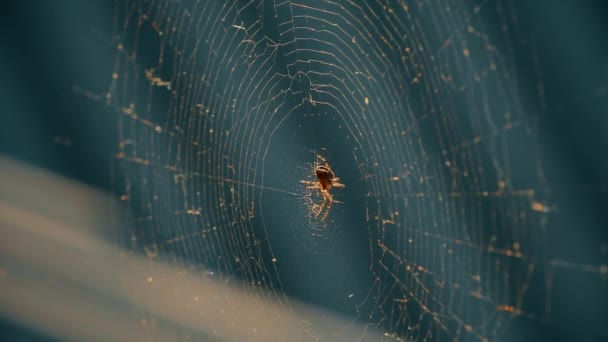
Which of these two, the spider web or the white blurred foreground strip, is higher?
the spider web

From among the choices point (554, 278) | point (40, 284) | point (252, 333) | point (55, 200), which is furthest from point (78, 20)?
point (554, 278)

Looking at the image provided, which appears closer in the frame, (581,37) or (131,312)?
(581,37)

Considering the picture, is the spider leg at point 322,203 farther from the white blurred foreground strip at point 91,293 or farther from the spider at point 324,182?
the white blurred foreground strip at point 91,293

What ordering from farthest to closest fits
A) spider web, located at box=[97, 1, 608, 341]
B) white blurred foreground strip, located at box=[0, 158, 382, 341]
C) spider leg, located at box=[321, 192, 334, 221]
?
spider leg, located at box=[321, 192, 334, 221], white blurred foreground strip, located at box=[0, 158, 382, 341], spider web, located at box=[97, 1, 608, 341]

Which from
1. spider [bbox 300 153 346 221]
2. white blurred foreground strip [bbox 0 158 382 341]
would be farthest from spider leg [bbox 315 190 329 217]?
white blurred foreground strip [bbox 0 158 382 341]

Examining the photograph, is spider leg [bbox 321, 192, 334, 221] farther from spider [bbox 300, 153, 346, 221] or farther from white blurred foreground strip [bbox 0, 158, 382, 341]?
white blurred foreground strip [bbox 0, 158, 382, 341]

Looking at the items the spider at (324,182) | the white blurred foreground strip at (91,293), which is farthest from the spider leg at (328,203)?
the white blurred foreground strip at (91,293)

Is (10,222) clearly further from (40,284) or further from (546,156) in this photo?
(546,156)
